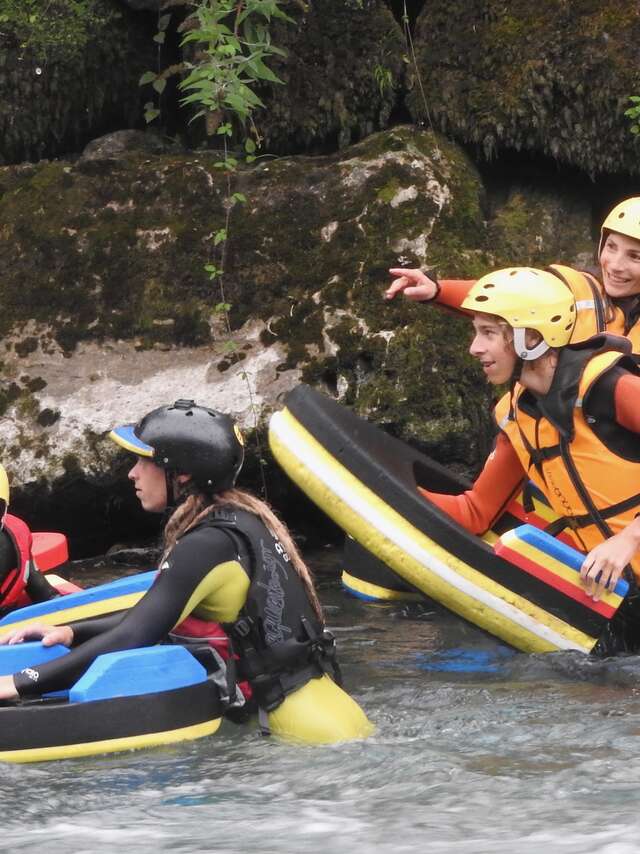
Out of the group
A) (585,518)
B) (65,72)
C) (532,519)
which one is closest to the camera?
(585,518)

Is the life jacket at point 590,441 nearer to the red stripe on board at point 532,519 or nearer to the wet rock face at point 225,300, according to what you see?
the red stripe on board at point 532,519

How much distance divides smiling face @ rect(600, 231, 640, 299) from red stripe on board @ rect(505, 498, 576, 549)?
1059 mm

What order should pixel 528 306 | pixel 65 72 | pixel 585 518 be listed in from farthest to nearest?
pixel 65 72, pixel 585 518, pixel 528 306

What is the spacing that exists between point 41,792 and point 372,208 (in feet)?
15.2

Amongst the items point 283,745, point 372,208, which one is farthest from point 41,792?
point 372,208

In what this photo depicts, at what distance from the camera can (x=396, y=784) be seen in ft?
14.5

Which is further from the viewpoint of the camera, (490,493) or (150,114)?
(150,114)

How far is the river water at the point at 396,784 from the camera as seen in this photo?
3.92 metres

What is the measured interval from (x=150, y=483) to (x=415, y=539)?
1.59 m

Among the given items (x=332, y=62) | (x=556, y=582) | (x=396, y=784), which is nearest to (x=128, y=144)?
(x=332, y=62)

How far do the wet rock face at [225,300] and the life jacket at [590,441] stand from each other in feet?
5.48

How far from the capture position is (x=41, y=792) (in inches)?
174

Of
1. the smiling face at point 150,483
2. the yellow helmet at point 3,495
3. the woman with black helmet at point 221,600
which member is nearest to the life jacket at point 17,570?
the yellow helmet at point 3,495

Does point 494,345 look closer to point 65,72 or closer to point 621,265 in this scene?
point 621,265
